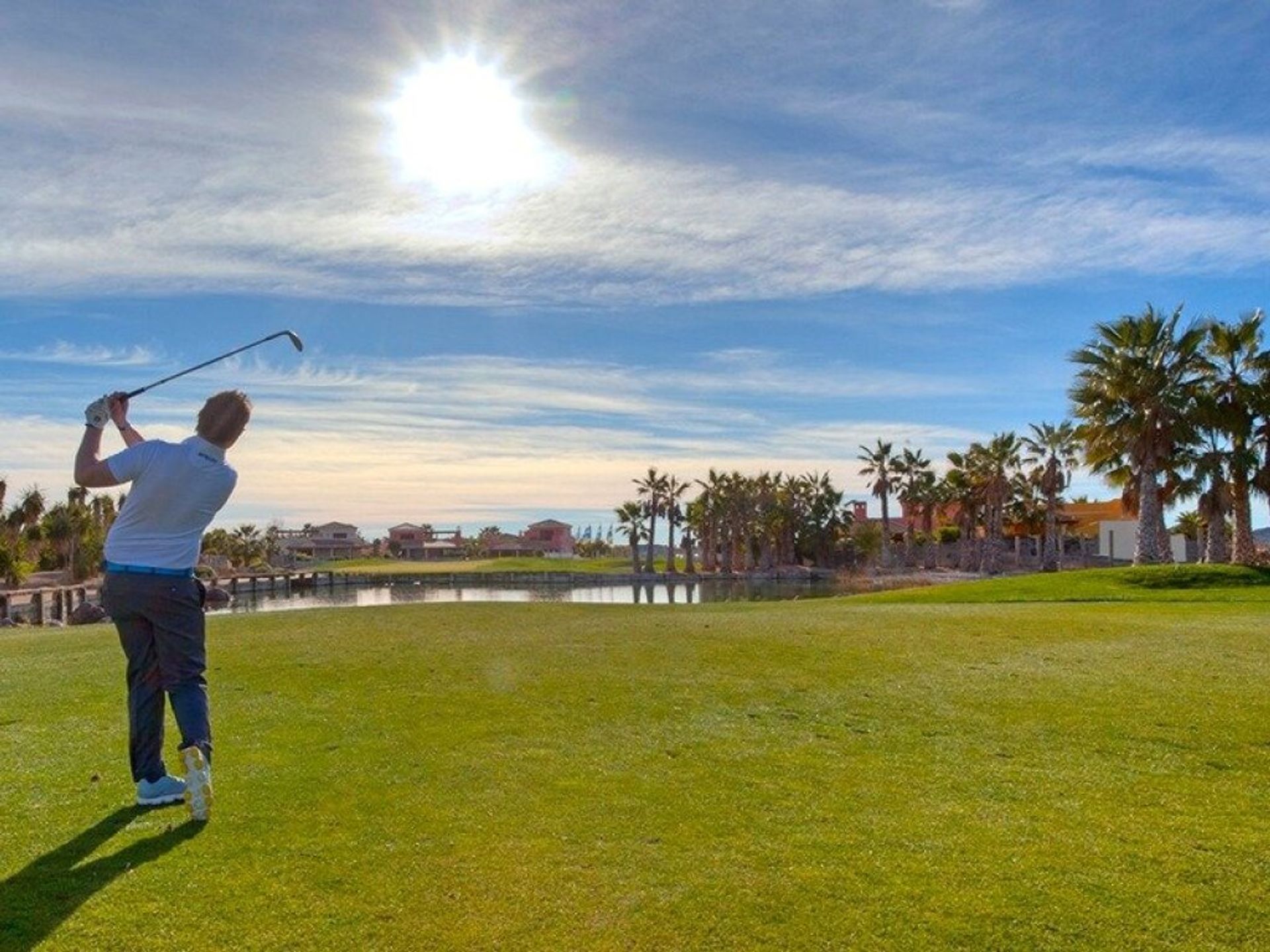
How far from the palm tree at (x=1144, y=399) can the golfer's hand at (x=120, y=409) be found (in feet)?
133

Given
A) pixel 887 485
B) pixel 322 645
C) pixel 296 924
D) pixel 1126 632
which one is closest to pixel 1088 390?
pixel 1126 632

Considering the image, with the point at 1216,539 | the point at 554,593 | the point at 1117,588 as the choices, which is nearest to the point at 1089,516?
the point at 554,593

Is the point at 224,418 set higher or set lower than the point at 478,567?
higher

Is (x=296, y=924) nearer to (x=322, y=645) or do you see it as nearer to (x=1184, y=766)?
(x=1184, y=766)

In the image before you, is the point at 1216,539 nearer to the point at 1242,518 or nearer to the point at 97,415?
the point at 1242,518

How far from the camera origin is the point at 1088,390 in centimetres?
4112

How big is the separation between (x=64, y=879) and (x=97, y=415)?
267 cm

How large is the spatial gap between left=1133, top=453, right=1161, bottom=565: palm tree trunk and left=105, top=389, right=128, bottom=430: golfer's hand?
4159 centimetres

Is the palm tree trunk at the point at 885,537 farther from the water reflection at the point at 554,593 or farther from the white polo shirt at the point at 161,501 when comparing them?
the white polo shirt at the point at 161,501

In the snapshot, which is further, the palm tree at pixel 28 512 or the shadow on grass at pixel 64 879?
the palm tree at pixel 28 512

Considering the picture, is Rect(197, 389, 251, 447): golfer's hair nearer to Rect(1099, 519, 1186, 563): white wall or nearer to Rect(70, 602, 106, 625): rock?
Rect(70, 602, 106, 625): rock

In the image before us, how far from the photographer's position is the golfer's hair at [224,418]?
5.82m

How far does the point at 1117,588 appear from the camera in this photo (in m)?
30.3

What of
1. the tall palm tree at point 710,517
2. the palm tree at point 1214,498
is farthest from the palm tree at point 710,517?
the palm tree at point 1214,498
